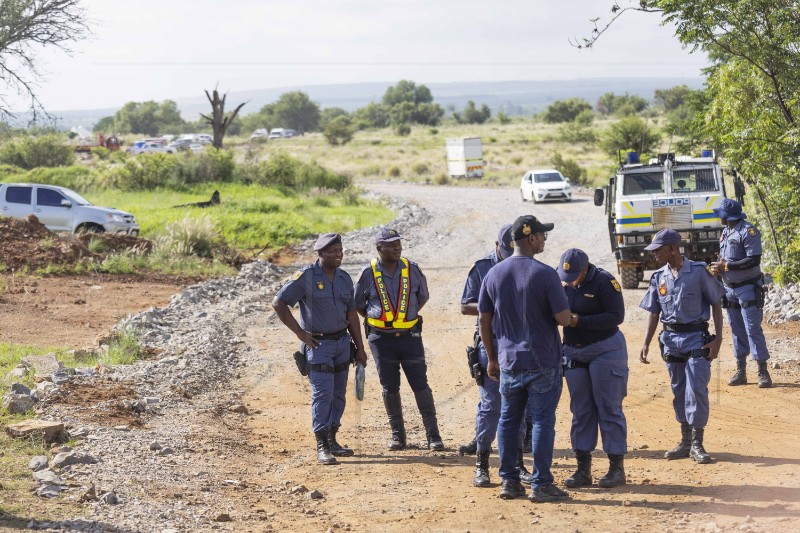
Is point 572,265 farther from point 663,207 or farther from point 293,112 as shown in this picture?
point 293,112

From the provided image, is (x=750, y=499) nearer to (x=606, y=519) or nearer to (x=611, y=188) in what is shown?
(x=606, y=519)

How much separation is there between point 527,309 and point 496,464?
1865 millimetres

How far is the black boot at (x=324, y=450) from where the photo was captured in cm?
845

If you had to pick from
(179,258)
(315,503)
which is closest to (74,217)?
(179,258)

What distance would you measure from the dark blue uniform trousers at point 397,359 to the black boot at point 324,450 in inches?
27.7

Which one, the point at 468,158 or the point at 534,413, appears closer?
the point at 534,413

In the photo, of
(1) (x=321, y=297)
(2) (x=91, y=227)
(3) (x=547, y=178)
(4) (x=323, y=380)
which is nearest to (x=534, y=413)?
(4) (x=323, y=380)

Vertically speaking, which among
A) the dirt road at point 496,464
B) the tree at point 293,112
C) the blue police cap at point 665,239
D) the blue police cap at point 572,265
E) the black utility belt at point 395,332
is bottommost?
the dirt road at point 496,464

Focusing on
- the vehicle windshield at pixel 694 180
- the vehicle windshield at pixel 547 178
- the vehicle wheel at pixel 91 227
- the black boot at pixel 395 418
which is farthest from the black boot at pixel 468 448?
the vehicle windshield at pixel 547 178

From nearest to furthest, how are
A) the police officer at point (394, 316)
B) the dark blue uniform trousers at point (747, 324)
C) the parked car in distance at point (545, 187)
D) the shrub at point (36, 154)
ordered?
1. the police officer at point (394, 316)
2. the dark blue uniform trousers at point (747, 324)
3. the parked car in distance at point (545, 187)
4. the shrub at point (36, 154)

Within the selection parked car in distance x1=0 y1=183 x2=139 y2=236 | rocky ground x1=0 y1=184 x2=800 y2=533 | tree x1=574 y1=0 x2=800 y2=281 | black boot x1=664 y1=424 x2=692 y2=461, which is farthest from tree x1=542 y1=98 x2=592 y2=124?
black boot x1=664 y1=424 x2=692 y2=461

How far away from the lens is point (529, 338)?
699 centimetres

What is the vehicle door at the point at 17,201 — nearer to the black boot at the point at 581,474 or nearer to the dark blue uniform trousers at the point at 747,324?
the dark blue uniform trousers at the point at 747,324

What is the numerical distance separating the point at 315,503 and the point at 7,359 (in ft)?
22.0
